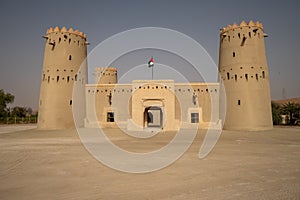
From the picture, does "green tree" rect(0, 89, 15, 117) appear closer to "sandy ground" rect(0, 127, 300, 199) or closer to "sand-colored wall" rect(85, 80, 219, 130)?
"sand-colored wall" rect(85, 80, 219, 130)

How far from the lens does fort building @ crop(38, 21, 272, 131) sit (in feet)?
78.4

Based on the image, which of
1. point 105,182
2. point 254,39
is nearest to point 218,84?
point 254,39

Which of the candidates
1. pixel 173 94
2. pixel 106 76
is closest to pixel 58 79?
pixel 106 76

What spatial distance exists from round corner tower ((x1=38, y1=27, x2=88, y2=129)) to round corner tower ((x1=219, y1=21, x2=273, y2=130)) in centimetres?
1713

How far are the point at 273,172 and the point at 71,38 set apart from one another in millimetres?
25111

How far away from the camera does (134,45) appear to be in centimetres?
1884

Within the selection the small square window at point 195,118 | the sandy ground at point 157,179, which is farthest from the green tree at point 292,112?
the sandy ground at point 157,179

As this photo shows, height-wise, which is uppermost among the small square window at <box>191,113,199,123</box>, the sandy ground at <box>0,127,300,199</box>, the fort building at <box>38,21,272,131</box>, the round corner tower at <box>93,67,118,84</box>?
the round corner tower at <box>93,67,118,84</box>

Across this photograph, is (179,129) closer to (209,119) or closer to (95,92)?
(209,119)

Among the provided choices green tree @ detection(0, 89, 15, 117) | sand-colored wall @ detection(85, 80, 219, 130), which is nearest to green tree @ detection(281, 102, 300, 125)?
sand-colored wall @ detection(85, 80, 219, 130)

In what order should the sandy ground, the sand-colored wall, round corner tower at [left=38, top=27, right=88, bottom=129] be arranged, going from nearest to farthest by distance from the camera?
the sandy ground < the sand-colored wall < round corner tower at [left=38, top=27, right=88, bottom=129]

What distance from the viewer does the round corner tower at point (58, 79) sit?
25906 mm

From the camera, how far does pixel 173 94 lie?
2434 cm

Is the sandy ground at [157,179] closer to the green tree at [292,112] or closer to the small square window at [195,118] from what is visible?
the small square window at [195,118]
